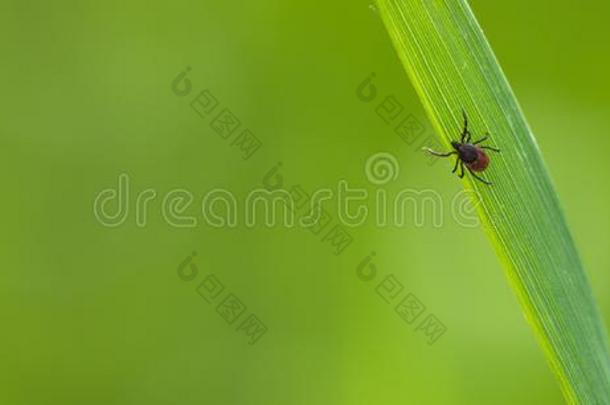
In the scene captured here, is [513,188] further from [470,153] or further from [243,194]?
[243,194]

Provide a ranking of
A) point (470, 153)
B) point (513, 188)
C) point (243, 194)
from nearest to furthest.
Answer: point (513, 188) < point (470, 153) < point (243, 194)

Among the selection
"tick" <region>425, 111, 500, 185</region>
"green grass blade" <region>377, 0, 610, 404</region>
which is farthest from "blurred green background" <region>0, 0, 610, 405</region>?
"green grass blade" <region>377, 0, 610, 404</region>

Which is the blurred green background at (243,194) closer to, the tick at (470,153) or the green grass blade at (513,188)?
the tick at (470,153)

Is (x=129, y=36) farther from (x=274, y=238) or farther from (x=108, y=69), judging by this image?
(x=274, y=238)

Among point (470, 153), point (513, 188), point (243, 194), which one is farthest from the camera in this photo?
point (243, 194)

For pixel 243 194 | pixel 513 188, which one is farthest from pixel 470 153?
pixel 243 194

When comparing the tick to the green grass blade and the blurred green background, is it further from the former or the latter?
the blurred green background

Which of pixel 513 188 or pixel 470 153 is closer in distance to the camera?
pixel 513 188
